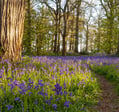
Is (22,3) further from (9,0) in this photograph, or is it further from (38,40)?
(38,40)

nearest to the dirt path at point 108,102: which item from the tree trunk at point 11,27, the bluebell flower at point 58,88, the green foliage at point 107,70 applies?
the bluebell flower at point 58,88

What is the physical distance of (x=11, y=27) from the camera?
4.97m

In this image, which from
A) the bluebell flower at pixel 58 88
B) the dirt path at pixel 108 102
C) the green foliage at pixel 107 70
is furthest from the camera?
the green foliage at pixel 107 70

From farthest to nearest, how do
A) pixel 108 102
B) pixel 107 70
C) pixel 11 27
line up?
pixel 107 70 < pixel 11 27 < pixel 108 102

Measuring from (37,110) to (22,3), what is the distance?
3.82 meters

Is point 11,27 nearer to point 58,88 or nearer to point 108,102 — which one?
point 58,88

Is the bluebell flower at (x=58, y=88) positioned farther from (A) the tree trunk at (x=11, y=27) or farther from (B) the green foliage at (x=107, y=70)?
(B) the green foliage at (x=107, y=70)

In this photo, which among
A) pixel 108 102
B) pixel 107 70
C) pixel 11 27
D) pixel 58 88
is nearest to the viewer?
pixel 58 88

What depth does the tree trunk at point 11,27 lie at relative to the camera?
484 cm

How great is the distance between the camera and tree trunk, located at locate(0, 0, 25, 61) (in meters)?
4.84

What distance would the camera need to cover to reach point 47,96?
3041 mm

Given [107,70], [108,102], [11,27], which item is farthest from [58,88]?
[107,70]

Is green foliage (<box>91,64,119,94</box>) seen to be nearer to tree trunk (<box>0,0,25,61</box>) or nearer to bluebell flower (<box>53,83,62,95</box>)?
bluebell flower (<box>53,83,62,95</box>)

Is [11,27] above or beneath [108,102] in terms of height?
above
